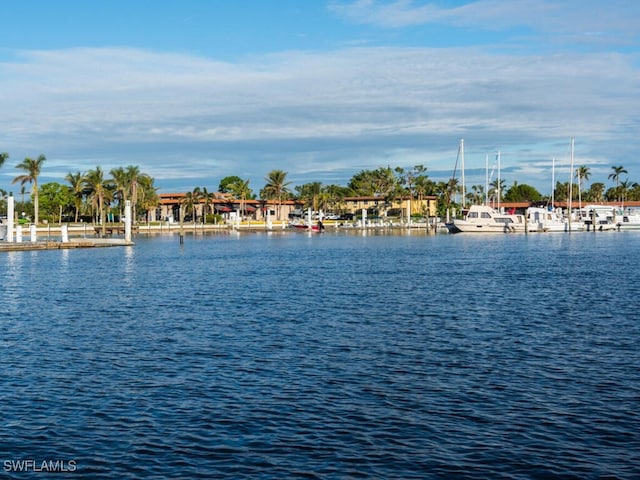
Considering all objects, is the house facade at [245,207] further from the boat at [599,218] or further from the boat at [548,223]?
the boat at [548,223]

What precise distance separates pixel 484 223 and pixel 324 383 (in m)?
115

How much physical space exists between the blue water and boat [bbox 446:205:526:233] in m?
89.9

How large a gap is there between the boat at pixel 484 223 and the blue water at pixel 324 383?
89.9 metres

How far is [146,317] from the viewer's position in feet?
106

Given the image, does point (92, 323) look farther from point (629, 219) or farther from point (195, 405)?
point (629, 219)

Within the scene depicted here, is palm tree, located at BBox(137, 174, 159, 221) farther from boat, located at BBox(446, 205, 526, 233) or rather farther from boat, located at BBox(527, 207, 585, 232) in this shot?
boat, located at BBox(527, 207, 585, 232)

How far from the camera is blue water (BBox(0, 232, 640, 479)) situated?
1464 centimetres

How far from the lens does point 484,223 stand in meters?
132

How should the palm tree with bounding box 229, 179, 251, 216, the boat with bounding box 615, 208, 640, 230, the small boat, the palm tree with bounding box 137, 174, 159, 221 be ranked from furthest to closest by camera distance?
1. the palm tree with bounding box 229, 179, 251, 216
2. the palm tree with bounding box 137, 174, 159, 221
3. the small boat
4. the boat with bounding box 615, 208, 640, 230

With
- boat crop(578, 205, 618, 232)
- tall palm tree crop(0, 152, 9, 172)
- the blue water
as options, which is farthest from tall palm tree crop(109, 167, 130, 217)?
the blue water

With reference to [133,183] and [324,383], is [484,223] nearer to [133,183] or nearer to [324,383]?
[133,183]

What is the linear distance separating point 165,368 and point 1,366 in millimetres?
4666

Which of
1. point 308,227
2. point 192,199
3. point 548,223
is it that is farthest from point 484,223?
point 192,199

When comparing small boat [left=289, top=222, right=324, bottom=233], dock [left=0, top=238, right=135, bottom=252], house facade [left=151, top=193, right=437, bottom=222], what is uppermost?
house facade [left=151, top=193, right=437, bottom=222]
